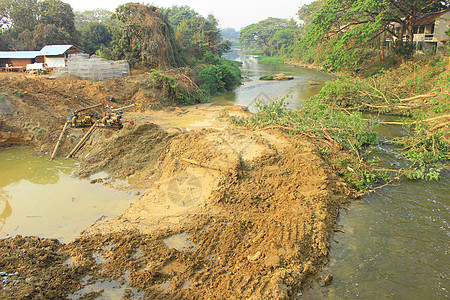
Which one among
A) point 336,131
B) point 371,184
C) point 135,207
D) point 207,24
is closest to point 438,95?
point 336,131

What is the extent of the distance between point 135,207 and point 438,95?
12268 millimetres

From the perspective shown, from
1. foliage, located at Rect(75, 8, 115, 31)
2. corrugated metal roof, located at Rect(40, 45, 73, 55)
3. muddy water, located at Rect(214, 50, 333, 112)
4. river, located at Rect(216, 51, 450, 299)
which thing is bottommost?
river, located at Rect(216, 51, 450, 299)

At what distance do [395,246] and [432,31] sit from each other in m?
24.2

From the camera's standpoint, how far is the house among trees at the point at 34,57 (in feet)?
70.0

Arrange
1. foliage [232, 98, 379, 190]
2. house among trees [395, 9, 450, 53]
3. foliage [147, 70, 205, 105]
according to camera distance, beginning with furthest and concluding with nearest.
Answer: house among trees [395, 9, 450, 53]
foliage [147, 70, 205, 105]
foliage [232, 98, 379, 190]

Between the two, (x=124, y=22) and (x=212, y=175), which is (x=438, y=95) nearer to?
(x=212, y=175)

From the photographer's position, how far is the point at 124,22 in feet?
72.1

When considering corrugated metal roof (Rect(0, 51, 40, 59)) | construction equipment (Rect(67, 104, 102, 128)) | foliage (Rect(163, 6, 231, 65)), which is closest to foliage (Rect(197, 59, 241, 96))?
foliage (Rect(163, 6, 231, 65))

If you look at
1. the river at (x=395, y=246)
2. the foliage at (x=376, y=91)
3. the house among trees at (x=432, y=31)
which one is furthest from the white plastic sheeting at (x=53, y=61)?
the house among trees at (x=432, y=31)

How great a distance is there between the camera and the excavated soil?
15.4ft

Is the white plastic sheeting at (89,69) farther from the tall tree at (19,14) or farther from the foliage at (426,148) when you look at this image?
the foliage at (426,148)

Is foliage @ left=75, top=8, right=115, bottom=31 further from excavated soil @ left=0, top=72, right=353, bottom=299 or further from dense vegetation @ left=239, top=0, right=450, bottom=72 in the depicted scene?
excavated soil @ left=0, top=72, right=353, bottom=299

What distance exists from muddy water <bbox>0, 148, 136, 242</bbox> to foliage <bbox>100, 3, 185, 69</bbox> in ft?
41.7

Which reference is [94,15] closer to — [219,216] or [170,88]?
[170,88]
